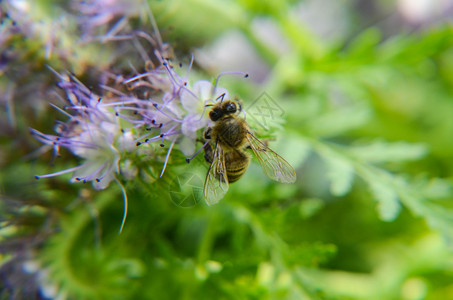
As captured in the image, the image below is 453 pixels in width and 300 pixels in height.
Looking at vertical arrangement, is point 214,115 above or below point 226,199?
above

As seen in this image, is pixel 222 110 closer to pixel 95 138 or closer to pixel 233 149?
pixel 233 149

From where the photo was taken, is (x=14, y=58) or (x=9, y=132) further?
(x=9, y=132)

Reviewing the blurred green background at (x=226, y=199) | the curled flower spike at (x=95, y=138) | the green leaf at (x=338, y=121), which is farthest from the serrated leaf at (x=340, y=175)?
the curled flower spike at (x=95, y=138)

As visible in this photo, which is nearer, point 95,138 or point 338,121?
point 95,138

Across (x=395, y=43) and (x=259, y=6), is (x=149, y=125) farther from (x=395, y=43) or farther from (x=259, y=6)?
(x=395, y=43)

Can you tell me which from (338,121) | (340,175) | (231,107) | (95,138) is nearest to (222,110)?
(231,107)

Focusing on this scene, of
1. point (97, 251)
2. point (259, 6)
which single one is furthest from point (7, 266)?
point (259, 6)

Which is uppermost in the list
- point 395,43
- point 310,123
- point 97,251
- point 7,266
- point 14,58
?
point 395,43
